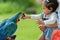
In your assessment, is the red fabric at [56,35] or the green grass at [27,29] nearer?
the red fabric at [56,35]

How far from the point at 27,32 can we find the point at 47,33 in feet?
4.68

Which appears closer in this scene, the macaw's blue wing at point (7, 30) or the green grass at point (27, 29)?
the macaw's blue wing at point (7, 30)

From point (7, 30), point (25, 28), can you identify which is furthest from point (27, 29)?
point (7, 30)

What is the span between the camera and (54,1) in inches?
60.7

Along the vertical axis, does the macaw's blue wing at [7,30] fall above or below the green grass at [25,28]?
above

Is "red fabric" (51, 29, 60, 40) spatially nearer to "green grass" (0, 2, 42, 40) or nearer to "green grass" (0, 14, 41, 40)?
"green grass" (0, 2, 42, 40)

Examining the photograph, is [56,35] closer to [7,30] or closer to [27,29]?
[7,30]

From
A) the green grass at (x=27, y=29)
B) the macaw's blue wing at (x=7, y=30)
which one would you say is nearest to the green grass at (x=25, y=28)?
the green grass at (x=27, y=29)

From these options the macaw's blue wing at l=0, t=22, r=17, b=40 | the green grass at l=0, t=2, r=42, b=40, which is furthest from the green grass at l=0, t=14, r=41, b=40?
the macaw's blue wing at l=0, t=22, r=17, b=40

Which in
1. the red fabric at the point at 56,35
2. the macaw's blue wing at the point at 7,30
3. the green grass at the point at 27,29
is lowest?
the green grass at the point at 27,29

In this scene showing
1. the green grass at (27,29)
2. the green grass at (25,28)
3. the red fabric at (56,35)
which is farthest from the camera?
the green grass at (27,29)

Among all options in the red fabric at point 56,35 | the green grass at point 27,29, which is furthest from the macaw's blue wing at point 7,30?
the green grass at point 27,29

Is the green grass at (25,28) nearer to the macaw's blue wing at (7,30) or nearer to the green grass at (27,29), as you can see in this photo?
the green grass at (27,29)

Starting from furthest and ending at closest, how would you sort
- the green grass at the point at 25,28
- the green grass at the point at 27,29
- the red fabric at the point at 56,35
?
the green grass at the point at 27,29 < the green grass at the point at 25,28 < the red fabric at the point at 56,35
